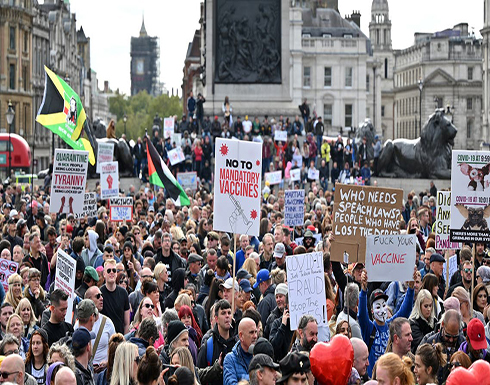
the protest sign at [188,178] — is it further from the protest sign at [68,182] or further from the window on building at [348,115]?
the window on building at [348,115]

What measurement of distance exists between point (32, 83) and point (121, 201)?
2787 inches

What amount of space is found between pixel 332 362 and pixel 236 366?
183cm

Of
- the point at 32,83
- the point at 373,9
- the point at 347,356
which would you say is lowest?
the point at 347,356

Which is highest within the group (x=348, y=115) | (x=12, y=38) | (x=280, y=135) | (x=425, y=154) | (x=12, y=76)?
(x=12, y=38)

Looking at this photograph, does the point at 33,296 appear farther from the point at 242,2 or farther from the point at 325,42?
the point at 325,42

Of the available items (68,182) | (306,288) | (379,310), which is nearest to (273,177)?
(68,182)

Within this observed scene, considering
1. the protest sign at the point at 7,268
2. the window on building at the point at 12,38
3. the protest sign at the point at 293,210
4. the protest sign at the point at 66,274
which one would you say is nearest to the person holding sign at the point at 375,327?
the protest sign at the point at 66,274

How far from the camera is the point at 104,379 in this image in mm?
9484

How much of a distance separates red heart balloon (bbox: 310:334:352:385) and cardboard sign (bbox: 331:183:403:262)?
18.1 feet

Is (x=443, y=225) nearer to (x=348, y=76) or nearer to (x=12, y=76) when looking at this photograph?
(x=12, y=76)

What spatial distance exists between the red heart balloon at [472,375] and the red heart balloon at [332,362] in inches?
31.7

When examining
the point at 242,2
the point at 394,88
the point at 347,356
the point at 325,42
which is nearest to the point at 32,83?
the point at 325,42

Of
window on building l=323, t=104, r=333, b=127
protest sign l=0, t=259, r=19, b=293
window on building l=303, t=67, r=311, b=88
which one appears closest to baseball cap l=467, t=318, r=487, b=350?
protest sign l=0, t=259, r=19, b=293

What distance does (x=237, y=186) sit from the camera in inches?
511
